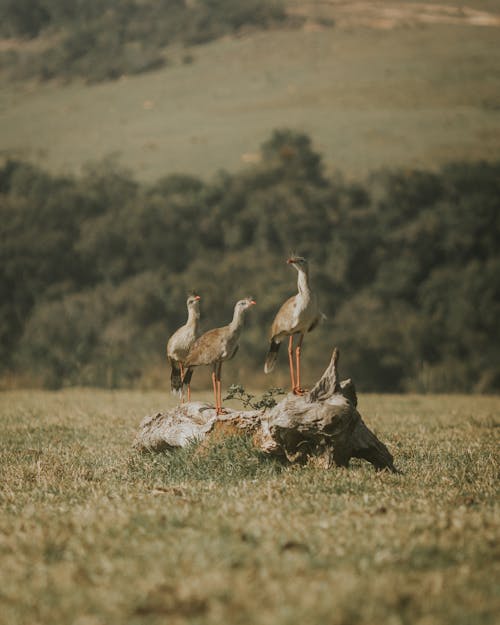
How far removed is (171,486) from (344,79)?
57.6m

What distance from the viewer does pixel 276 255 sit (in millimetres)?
36344

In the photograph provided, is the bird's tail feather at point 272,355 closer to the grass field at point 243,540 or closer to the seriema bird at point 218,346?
the seriema bird at point 218,346

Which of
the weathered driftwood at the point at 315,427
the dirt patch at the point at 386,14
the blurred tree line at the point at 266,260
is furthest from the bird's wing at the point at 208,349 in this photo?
the dirt patch at the point at 386,14

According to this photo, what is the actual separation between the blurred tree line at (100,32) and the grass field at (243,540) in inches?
2266

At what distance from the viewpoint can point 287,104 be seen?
193 ft

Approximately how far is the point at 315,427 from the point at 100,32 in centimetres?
6039

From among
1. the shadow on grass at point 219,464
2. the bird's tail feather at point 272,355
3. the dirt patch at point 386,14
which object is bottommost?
the shadow on grass at point 219,464

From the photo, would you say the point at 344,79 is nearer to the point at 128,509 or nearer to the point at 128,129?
the point at 128,129

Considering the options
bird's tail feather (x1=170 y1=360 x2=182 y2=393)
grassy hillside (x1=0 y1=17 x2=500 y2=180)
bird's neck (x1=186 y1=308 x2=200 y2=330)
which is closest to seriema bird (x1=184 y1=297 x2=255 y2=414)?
bird's neck (x1=186 y1=308 x2=200 y2=330)

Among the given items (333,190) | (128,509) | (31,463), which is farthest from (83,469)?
(333,190)

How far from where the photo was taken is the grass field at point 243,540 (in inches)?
151

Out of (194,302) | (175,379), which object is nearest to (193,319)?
(194,302)

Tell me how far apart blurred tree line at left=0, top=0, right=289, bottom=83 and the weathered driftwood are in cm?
5814

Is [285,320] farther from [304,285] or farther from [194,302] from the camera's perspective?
[194,302]
